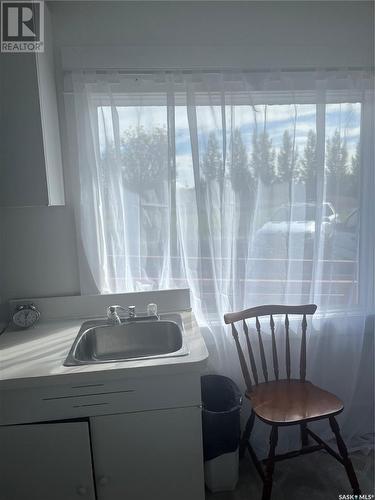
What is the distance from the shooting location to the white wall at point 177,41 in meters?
1.58

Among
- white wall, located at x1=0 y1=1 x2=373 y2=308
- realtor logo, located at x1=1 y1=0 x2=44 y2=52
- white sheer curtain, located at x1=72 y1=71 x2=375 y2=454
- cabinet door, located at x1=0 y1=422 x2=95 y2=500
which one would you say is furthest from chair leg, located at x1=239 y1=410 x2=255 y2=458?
realtor logo, located at x1=1 y1=0 x2=44 y2=52

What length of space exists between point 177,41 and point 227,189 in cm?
76

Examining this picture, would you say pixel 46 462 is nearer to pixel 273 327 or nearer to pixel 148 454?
Result: pixel 148 454

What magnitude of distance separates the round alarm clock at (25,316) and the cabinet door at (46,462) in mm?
501

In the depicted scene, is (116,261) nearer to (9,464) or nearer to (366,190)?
(9,464)

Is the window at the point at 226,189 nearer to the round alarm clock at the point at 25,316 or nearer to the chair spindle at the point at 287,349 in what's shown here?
the chair spindle at the point at 287,349

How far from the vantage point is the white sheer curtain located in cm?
160

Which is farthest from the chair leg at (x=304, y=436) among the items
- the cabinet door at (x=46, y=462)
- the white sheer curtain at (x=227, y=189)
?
the cabinet door at (x=46, y=462)

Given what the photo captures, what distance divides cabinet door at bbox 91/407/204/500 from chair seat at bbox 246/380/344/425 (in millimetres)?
350

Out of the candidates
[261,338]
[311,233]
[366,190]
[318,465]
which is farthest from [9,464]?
[366,190]

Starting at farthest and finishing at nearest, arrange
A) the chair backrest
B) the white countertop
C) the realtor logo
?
the chair backrest
the realtor logo
the white countertop

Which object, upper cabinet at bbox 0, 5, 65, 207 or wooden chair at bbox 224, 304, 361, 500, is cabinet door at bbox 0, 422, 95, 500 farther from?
upper cabinet at bbox 0, 5, 65, 207

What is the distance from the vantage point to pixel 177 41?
63.4 inches

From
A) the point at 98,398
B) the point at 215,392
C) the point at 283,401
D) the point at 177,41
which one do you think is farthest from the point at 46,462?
the point at 177,41
